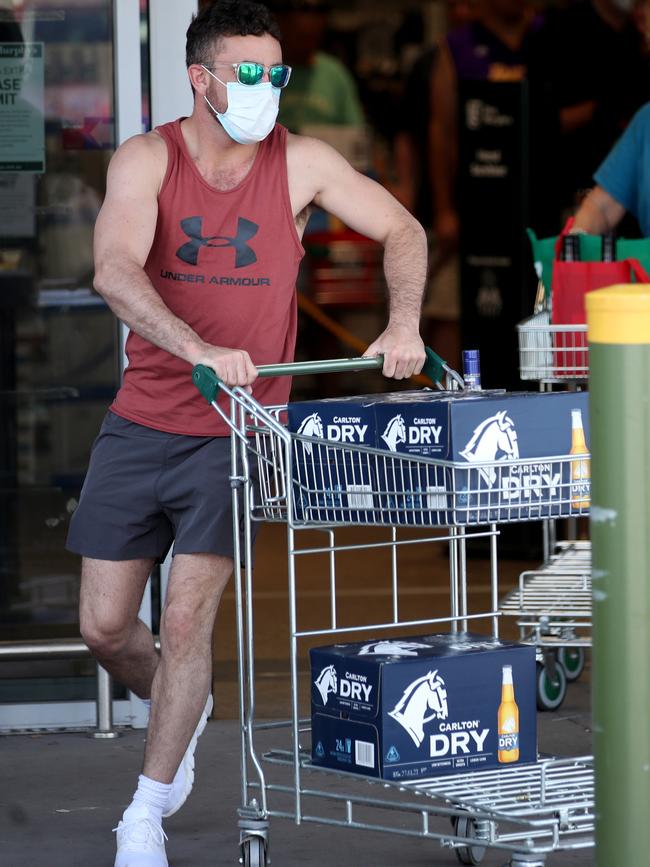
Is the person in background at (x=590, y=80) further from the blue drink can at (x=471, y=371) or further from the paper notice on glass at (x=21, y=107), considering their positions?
the blue drink can at (x=471, y=371)

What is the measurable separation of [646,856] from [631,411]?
75 centimetres

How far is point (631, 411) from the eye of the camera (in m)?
3.01

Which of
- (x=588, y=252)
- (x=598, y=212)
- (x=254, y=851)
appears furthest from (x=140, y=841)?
(x=598, y=212)

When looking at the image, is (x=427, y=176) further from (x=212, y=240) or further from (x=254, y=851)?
(x=254, y=851)

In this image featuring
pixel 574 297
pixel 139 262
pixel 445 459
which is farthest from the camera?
pixel 574 297

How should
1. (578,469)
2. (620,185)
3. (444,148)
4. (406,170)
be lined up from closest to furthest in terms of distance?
(578,469)
(620,185)
(444,148)
(406,170)

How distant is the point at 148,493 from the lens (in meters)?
4.63

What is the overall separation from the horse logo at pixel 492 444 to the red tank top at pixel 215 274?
843 millimetres

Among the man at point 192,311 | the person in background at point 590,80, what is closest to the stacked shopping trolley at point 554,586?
the man at point 192,311

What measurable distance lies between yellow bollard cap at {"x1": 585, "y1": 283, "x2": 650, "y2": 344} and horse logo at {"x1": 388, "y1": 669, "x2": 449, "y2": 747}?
51.8 inches

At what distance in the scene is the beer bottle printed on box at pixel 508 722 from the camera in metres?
4.24

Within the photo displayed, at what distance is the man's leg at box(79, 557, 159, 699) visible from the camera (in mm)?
4688

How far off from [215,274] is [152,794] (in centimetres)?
130

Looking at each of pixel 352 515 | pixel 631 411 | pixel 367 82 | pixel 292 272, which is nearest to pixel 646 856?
pixel 631 411
